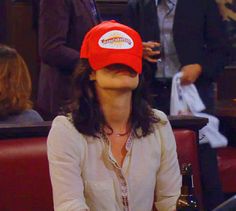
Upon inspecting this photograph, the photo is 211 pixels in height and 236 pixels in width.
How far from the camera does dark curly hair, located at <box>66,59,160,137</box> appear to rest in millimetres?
2094

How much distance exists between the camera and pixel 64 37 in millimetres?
3172

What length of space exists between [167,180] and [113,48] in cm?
49

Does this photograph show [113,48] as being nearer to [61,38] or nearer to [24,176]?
[24,176]

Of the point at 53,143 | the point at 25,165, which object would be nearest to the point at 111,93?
the point at 53,143

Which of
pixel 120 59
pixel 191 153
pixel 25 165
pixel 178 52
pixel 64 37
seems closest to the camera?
pixel 120 59

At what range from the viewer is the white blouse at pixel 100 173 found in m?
2.03

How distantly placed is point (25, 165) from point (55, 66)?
777mm

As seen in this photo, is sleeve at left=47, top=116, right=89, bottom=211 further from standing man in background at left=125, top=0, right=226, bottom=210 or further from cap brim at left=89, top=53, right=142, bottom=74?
standing man in background at left=125, top=0, right=226, bottom=210

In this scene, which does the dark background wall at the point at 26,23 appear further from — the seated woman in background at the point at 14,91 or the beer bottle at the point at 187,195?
the beer bottle at the point at 187,195

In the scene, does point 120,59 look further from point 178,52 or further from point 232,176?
point 232,176

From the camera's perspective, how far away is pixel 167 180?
2.16 meters

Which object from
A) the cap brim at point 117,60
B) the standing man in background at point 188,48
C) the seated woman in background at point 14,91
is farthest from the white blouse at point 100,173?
the standing man in background at point 188,48

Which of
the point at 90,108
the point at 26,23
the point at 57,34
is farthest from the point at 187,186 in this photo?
the point at 26,23

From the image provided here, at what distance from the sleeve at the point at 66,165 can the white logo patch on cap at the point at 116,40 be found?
0.94 feet
